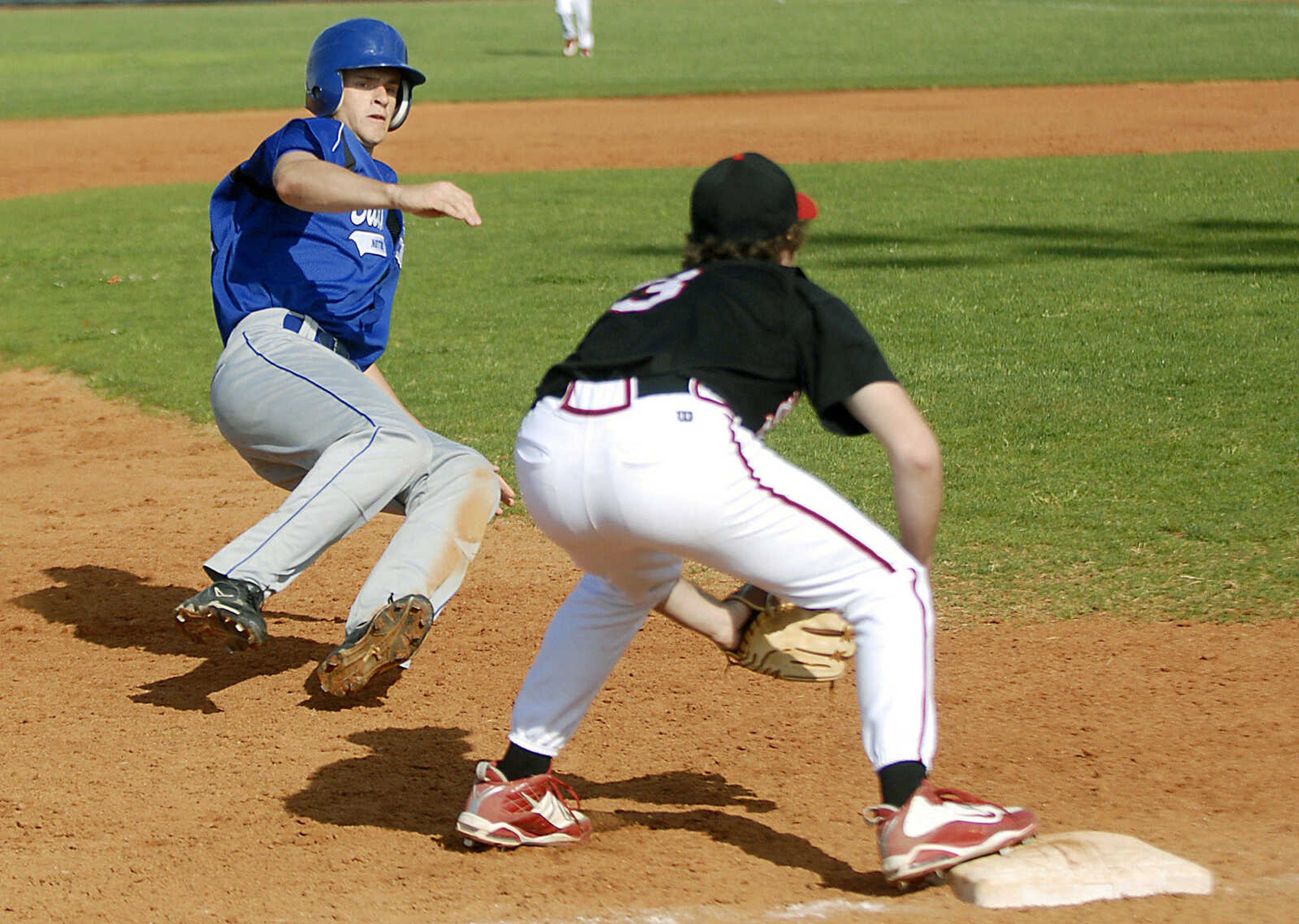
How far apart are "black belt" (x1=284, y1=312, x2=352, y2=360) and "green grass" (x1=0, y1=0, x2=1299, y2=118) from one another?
18061mm

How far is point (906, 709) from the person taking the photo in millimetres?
2850

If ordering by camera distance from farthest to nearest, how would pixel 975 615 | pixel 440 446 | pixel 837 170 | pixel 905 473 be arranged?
pixel 837 170 < pixel 975 615 < pixel 440 446 < pixel 905 473

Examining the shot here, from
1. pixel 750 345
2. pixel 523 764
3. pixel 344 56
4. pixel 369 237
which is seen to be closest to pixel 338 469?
pixel 369 237

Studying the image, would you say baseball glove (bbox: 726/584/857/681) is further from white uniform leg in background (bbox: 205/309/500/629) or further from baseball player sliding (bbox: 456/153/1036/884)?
white uniform leg in background (bbox: 205/309/500/629)

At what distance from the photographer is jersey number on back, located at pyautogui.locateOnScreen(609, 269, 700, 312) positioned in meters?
2.92

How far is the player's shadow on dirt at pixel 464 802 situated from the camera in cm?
325

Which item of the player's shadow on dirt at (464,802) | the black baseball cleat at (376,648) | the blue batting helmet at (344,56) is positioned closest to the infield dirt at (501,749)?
the player's shadow on dirt at (464,802)

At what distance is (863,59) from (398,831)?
24539 millimetres

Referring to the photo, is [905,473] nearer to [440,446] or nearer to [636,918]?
[636,918]

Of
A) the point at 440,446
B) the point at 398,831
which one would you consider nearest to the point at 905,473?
the point at 398,831

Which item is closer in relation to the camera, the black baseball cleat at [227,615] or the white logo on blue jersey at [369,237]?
the black baseball cleat at [227,615]

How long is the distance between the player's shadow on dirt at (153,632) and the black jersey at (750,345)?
2056 mm

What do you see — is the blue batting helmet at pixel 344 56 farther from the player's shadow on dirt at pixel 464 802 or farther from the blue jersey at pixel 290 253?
the player's shadow on dirt at pixel 464 802

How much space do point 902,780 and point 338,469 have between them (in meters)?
1.82
